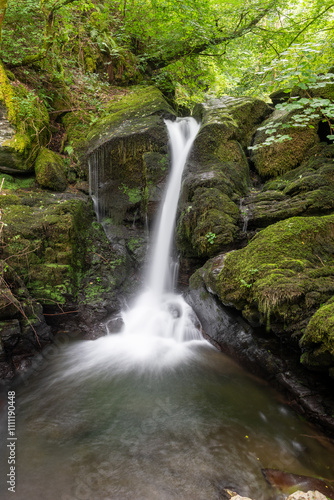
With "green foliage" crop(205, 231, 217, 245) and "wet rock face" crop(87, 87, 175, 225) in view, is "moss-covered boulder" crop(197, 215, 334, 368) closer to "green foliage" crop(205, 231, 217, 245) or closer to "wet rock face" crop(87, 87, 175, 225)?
"green foliage" crop(205, 231, 217, 245)

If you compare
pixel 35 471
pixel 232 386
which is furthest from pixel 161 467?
pixel 232 386

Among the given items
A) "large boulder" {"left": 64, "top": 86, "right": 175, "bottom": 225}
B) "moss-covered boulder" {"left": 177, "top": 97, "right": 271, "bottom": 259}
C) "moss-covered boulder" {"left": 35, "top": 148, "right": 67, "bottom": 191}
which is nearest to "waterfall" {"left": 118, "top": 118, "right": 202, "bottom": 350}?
"large boulder" {"left": 64, "top": 86, "right": 175, "bottom": 225}

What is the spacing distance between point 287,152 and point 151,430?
5.92 m

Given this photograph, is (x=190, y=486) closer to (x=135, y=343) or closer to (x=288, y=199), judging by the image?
(x=135, y=343)

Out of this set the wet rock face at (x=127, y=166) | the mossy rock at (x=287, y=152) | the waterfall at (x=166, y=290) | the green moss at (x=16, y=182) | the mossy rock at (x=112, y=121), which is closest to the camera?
the waterfall at (x=166, y=290)

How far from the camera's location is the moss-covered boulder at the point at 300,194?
177 inches

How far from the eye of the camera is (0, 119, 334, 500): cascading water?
2402mm

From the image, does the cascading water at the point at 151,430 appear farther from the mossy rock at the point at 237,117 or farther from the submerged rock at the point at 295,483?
the mossy rock at the point at 237,117

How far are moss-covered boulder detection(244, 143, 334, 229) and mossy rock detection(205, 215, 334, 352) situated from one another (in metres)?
0.43

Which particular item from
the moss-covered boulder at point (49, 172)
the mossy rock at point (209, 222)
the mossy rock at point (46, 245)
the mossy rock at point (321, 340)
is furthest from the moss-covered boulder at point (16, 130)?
the mossy rock at point (321, 340)

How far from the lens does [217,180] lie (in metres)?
5.75

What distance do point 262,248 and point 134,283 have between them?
139 inches

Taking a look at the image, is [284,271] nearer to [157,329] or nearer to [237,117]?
[157,329]

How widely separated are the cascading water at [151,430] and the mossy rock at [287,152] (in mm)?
4271
